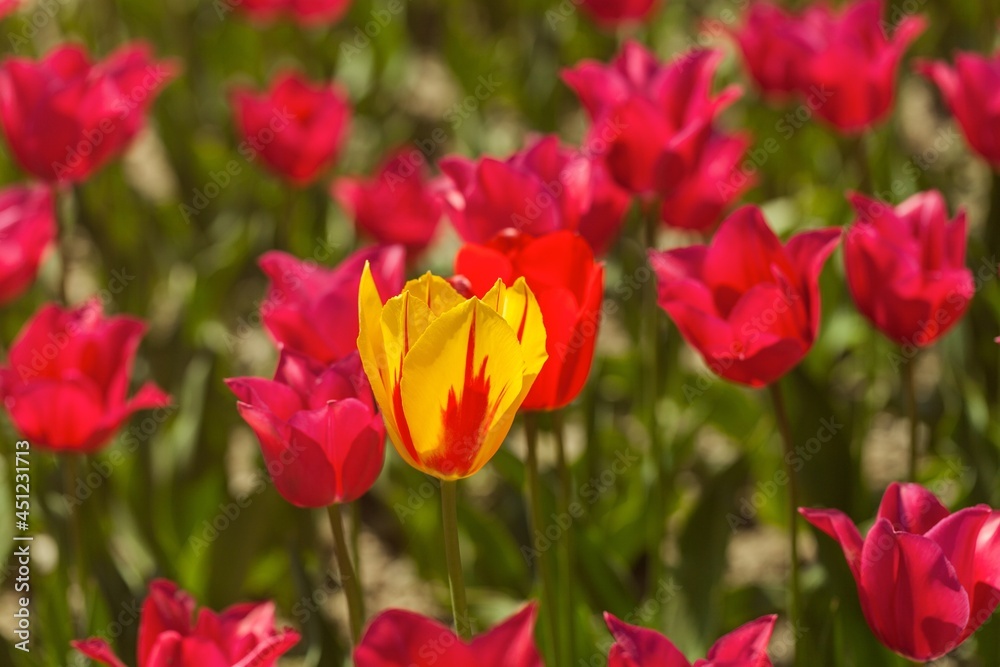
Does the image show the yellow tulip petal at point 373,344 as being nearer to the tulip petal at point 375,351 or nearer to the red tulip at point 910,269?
the tulip petal at point 375,351

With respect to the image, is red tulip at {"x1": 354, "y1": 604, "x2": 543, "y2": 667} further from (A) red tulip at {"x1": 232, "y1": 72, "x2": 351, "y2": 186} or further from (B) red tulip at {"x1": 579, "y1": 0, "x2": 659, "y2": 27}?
(B) red tulip at {"x1": 579, "y1": 0, "x2": 659, "y2": 27}

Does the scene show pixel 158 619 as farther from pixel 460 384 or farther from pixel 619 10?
pixel 619 10

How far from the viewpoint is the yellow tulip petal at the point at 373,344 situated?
89 centimetres

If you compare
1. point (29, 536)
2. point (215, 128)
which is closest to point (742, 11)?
point (215, 128)

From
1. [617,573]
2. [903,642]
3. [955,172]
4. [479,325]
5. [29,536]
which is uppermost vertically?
[479,325]

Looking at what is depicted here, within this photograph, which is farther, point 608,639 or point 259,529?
point 259,529

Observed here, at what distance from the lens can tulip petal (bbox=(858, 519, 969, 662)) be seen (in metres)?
0.90

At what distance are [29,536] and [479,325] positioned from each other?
983 millimetres

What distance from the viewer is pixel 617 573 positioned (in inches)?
62.4

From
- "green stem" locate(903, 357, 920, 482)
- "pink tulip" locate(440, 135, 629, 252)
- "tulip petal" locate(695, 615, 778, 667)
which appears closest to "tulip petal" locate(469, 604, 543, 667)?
"tulip petal" locate(695, 615, 778, 667)

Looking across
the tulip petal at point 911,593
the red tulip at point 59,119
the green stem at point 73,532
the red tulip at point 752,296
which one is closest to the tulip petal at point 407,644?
the tulip petal at point 911,593

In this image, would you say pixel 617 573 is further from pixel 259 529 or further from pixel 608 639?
pixel 259 529

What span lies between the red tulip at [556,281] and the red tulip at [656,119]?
16.8 inches

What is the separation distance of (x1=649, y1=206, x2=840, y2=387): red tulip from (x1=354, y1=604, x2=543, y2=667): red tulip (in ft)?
1.40
